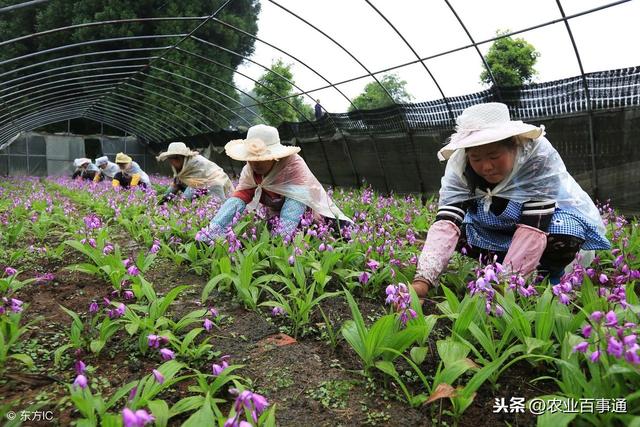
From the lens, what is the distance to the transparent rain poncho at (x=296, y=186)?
15.2 feet

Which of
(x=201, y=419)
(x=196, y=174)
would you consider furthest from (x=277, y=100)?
(x=201, y=419)

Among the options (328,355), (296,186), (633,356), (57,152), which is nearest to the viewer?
(633,356)

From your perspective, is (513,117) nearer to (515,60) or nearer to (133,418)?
(133,418)

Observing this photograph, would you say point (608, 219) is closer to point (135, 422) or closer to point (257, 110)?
point (135, 422)

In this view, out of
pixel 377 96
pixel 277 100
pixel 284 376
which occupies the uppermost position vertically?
pixel 377 96

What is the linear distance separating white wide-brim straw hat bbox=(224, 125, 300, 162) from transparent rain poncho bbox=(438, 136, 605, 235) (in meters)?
1.77

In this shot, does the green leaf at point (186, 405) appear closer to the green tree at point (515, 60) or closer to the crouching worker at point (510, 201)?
the crouching worker at point (510, 201)

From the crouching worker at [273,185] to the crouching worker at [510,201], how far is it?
1.62 metres

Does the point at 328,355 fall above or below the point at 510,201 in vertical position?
below

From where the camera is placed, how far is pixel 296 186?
15.2ft

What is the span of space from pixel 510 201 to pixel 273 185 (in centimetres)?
241

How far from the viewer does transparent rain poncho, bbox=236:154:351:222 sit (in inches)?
182

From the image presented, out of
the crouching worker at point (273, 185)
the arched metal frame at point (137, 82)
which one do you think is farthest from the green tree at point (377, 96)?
the crouching worker at point (273, 185)

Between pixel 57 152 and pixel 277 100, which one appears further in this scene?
pixel 57 152
